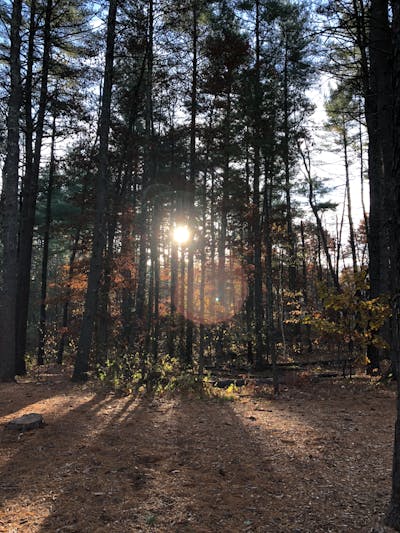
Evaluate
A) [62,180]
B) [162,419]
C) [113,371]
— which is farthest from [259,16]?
[162,419]

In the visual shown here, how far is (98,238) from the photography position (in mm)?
10625

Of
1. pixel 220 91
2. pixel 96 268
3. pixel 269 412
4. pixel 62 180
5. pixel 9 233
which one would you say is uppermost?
pixel 220 91

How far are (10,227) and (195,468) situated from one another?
8024 millimetres

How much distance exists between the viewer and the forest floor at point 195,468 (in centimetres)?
311

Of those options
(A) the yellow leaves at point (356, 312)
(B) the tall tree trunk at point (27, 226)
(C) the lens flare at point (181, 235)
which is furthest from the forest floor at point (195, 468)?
(C) the lens flare at point (181, 235)

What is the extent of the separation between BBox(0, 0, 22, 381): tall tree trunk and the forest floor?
114 inches

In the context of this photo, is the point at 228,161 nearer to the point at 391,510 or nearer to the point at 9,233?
the point at 9,233

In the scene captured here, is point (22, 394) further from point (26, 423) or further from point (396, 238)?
point (396, 238)

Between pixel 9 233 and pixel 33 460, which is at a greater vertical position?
pixel 9 233

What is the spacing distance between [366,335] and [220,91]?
10504 millimetres

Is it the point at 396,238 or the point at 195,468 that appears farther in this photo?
the point at 195,468

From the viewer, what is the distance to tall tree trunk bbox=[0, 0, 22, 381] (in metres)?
9.57

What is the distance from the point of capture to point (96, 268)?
10523 millimetres

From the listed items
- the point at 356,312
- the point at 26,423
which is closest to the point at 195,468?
the point at 26,423
